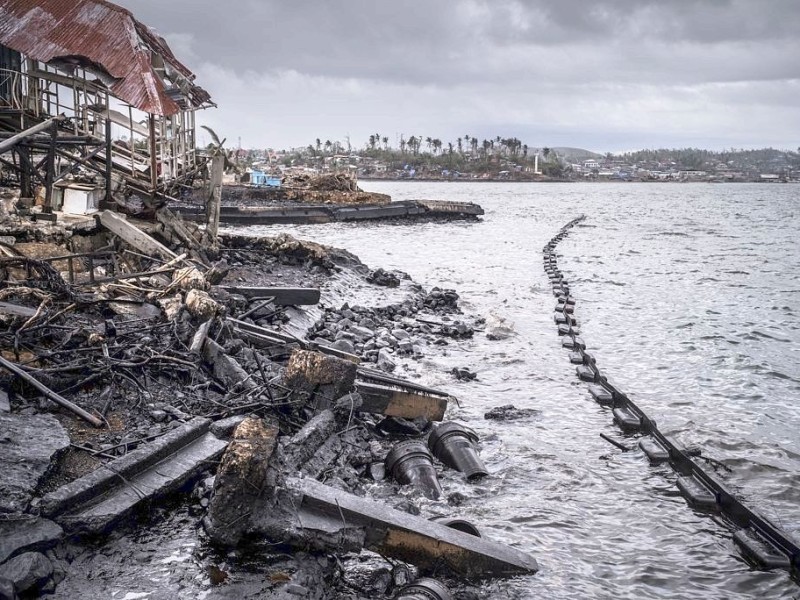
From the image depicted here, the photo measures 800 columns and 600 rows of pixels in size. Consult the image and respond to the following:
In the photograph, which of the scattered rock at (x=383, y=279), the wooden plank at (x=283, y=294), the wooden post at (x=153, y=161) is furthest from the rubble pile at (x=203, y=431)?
the scattered rock at (x=383, y=279)

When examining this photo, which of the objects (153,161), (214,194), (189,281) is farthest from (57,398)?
(214,194)

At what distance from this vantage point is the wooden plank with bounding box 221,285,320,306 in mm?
9898

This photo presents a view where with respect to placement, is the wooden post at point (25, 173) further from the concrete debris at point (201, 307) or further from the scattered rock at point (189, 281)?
the concrete debris at point (201, 307)

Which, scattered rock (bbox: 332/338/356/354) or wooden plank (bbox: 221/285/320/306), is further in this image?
wooden plank (bbox: 221/285/320/306)

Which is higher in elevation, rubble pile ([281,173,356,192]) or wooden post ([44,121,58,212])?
rubble pile ([281,173,356,192])

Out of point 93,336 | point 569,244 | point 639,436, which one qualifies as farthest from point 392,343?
point 569,244

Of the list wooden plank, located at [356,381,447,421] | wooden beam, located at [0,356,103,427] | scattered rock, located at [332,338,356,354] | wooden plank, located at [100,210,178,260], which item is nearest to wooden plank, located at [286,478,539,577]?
wooden beam, located at [0,356,103,427]

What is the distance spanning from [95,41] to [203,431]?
1416cm

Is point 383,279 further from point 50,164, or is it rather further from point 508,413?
point 508,413

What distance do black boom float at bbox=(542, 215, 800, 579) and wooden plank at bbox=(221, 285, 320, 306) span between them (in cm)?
433

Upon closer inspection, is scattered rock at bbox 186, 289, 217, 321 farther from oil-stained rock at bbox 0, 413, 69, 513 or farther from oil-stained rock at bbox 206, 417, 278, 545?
oil-stained rock at bbox 206, 417, 278, 545

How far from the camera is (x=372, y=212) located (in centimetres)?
3753

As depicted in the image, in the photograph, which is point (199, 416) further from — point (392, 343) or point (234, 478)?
point (392, 343)

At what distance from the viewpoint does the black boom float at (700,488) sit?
472 centimetres
